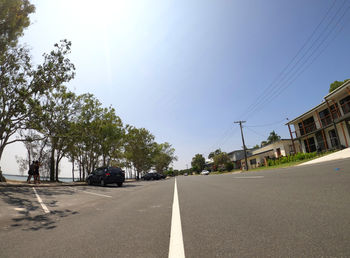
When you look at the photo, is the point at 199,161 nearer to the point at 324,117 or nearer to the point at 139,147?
the point at 139,147

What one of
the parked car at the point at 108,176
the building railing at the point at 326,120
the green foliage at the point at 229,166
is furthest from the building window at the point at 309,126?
the parked car at the point at 108,176

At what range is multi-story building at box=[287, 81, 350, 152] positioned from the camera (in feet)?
73.0

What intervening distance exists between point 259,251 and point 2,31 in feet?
61.5

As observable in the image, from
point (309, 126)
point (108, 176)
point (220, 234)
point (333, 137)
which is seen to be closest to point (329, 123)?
point (333, 137)

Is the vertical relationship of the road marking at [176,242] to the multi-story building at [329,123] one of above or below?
below

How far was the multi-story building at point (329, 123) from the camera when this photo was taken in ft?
73.0

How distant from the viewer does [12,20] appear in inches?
522

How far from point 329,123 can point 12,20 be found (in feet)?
113

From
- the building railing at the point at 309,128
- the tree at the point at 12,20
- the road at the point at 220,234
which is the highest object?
the tree at the point at 12,20

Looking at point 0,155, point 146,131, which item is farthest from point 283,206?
point 146,131

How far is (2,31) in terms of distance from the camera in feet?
43.9

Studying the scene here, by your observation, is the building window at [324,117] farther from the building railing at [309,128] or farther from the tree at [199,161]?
the tree at [199,161]

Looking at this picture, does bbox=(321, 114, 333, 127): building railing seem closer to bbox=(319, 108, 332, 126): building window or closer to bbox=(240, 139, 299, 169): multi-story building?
bbox=(319, 108, 332, 126): building window

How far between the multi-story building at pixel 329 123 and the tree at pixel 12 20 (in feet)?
92.5
